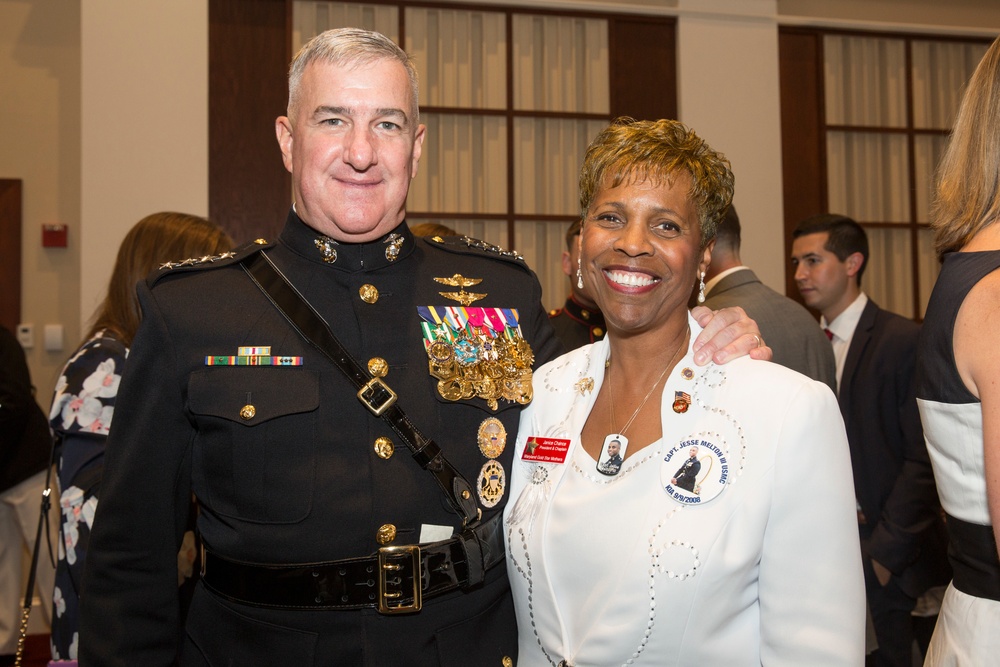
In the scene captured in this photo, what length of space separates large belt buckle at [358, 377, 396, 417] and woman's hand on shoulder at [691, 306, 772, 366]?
56cm

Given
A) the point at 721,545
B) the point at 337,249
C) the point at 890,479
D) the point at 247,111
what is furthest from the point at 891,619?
the point at 247,111

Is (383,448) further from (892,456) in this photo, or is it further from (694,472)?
(892,456)

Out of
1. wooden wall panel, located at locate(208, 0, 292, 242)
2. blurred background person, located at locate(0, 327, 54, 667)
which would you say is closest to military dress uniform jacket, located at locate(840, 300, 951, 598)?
wooden wall panel, located at locate(208, 0, 292, 242)

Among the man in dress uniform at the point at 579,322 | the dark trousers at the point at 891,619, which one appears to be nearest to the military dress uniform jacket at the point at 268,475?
the man in dress uniform at the point at 579,322

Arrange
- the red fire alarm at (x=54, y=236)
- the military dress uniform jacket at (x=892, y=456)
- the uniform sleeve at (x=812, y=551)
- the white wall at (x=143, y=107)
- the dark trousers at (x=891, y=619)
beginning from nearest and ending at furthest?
the uniform sleeve at (x=812, y=551), the military dress uniform jacket at (x=892, y=456), the dark trousers at (x=891, y=619), the white wall at (x=143, y=107), the red fire alarm at (x=54, y=236)

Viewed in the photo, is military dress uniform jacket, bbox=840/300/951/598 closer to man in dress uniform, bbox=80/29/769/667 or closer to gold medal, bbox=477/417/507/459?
man in dress uniform, bbox=80/29/769/667

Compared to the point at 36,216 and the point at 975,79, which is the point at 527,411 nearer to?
the point at 975,79

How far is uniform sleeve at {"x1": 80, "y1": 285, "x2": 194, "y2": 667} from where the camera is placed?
1518 mm

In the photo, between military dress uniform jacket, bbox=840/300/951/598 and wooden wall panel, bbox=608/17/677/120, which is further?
wooden wall panel, bbox=608/17/677/120

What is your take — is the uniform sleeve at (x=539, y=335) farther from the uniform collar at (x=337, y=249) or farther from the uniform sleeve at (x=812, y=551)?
the uniform sleeve at (x=812, y=551)

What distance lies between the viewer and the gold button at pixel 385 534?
1.47m

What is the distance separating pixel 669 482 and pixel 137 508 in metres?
0.94

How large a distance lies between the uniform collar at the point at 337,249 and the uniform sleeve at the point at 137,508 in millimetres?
290

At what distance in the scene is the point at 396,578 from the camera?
145cm
